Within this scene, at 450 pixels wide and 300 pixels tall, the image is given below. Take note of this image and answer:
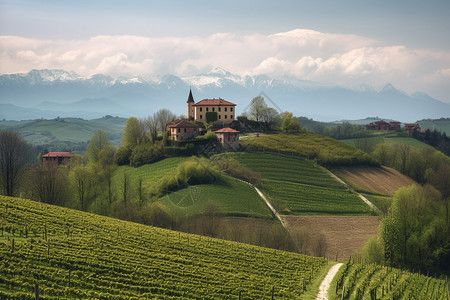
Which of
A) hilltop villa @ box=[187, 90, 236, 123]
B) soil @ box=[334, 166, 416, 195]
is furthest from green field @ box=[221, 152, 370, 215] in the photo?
hilltop villa @ box=[187, 90, 236, 123]

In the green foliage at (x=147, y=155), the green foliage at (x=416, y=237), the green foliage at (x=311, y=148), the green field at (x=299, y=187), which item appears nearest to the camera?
the green foliage at (x=416, y=237)

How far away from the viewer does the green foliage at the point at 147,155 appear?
313 ft

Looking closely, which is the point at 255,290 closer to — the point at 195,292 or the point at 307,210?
the point at 195,292

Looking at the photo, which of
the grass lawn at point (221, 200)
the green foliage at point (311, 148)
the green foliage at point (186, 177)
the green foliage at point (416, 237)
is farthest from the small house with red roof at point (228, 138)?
the green foliage at point (416, 237)

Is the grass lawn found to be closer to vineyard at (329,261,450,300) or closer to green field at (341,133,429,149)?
vineyard at (329,261,450,300)

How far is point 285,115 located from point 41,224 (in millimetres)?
99247

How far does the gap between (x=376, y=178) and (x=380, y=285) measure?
63009 millimetres

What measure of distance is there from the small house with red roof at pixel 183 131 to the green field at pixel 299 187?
40.4 ft

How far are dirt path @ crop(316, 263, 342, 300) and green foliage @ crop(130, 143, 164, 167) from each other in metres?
60.6

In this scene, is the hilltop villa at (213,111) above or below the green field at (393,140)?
above

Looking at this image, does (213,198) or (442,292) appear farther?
(213,198)

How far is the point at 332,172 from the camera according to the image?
94.0 meters

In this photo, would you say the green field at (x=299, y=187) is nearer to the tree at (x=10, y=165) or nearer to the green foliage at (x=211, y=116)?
the green foliage at (x=211, y=116)

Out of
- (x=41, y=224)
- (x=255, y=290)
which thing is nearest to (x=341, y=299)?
(x=255, y=290)
